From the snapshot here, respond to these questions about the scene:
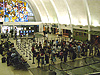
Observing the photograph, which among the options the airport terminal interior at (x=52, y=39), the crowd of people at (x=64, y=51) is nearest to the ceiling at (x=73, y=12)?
the airport terminal interior at (x=52, y=39)

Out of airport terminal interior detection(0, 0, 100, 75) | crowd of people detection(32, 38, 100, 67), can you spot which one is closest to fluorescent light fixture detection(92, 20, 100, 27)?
airport terminal interior detection(0, 0, 100, 75)

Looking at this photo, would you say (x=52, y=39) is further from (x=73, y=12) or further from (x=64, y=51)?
(x=64, y=51)

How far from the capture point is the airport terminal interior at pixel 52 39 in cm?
848

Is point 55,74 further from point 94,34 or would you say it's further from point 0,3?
point 0,3

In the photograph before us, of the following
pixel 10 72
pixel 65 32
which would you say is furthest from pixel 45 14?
pixel 10 72

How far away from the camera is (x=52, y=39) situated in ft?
69.4

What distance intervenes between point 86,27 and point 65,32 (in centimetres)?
676

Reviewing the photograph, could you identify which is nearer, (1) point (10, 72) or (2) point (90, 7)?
(1) point (10, 72)

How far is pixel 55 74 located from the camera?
6344 mm

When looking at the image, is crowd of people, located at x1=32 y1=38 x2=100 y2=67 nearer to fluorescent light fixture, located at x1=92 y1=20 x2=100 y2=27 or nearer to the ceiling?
fluorescent light fixture, located at x1=92 y1=20 x2=100 y2=27

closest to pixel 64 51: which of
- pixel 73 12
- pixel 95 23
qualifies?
pixel 95 23

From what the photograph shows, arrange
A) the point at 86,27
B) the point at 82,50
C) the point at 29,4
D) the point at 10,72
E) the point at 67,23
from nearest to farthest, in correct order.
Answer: the point at 10,72 < the point at 82,50 < the point at 86,27 < the point at 67,23 < the point at 29,4

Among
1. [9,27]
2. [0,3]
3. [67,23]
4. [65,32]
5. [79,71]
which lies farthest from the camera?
[0,3]

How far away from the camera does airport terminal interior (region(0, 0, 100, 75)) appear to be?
27.8 ft
